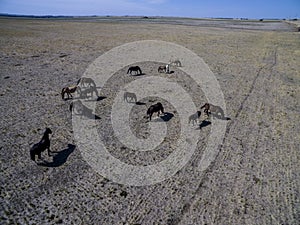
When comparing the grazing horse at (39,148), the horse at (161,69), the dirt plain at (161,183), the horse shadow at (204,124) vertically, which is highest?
the horse at (161,69)

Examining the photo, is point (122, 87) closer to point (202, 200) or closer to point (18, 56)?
point (202, 200)

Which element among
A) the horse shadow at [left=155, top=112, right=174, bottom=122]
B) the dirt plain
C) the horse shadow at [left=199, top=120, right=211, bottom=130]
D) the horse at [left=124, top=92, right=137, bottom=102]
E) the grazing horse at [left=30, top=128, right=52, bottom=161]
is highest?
the horse at [left=124, top=92, right=137, bottom=102]

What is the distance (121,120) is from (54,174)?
550cm

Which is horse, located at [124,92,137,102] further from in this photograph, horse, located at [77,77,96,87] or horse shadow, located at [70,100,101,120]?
horse, located at [77,77,96,87]

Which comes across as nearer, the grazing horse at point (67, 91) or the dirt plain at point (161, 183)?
the dirt plain at point (161, 183)

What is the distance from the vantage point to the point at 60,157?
11016 mm

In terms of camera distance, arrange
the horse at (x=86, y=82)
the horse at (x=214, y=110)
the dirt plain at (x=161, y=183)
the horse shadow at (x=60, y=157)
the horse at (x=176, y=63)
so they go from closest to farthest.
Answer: the dirt plain at (x=161, y=183), the horse shadow at (x=60, y=157), the horse at (x=214, y=110), the horse at (x=86, y=82), the horse at (x=176, y=63)

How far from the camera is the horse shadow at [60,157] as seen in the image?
10479mm

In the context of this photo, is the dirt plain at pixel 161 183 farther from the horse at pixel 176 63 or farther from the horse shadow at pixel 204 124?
the horse at pixel 176 63

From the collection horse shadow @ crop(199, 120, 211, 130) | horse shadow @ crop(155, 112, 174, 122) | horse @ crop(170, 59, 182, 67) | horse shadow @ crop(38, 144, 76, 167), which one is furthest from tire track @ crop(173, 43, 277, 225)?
horse @ crop(170, 59, 182, 67)

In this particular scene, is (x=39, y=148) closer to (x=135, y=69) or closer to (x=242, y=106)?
(x=242, y=106)

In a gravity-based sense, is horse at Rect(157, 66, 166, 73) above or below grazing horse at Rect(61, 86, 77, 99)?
above

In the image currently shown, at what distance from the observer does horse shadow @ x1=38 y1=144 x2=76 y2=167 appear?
10.5 meters

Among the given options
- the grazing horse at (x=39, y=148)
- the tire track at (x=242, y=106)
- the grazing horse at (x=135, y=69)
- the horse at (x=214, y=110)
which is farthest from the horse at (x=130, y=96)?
the grazing horse at (x=39, y=148)
